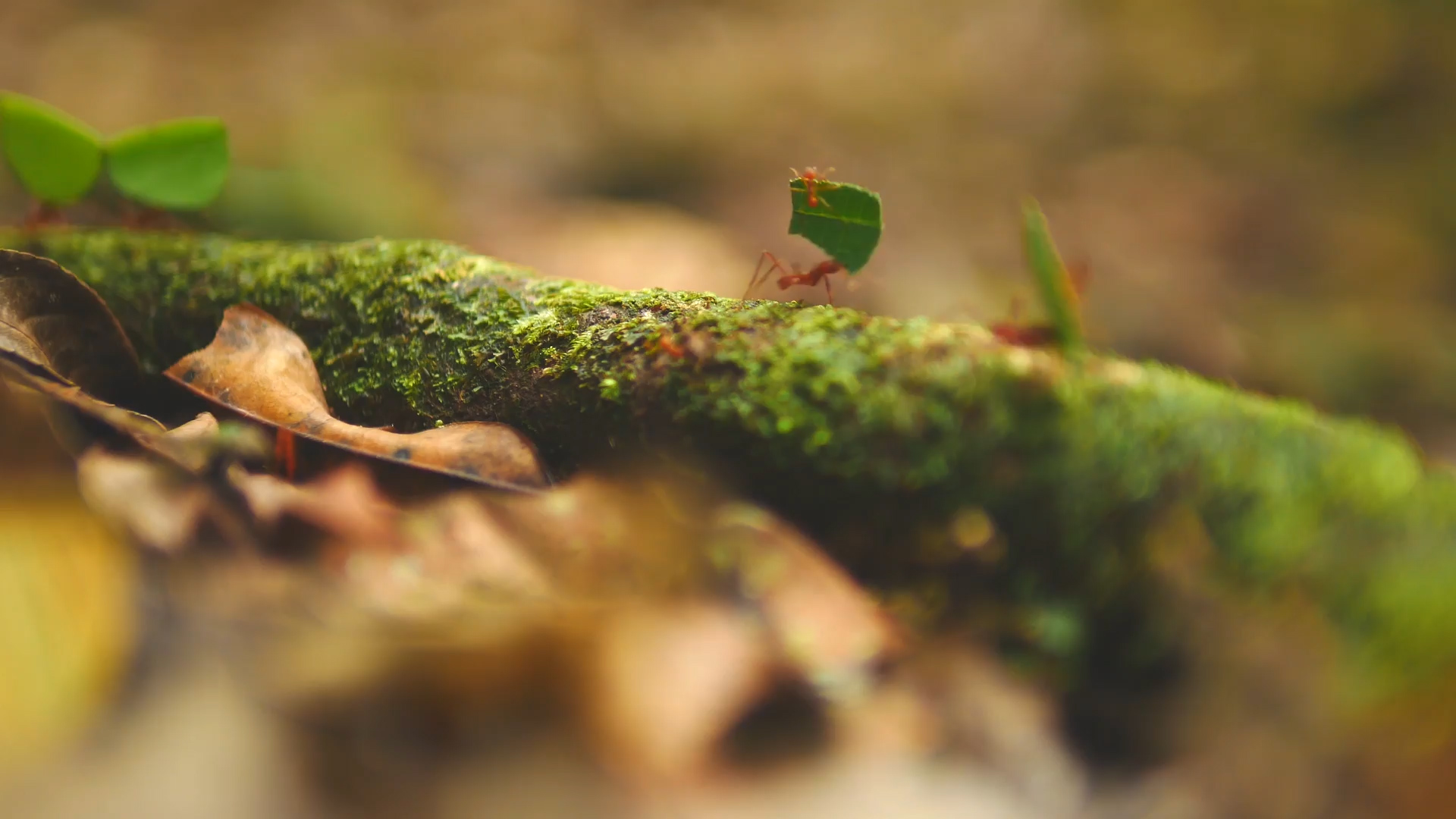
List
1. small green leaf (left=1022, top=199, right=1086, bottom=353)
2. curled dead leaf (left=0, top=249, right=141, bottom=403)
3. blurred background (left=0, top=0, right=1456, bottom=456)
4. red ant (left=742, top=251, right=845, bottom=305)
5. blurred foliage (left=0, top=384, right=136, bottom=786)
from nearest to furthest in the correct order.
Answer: blurred foliage (left=0, top=384, right=136, bottom=786) < small green leaf (left=1022, top=199, right=1086, bottom=353) < curled dead leaf (left=0, top=249, right=141, bottom=403) < red ant (left=742, top=251, right=845, bottom=305) < blurred background (left=0, top=0, right=1456, bottom=456)

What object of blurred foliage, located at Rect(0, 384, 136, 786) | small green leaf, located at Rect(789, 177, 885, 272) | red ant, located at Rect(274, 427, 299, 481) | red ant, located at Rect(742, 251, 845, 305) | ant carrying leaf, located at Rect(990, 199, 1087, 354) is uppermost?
red ant, located at Rect(742, 251, 845, 305)

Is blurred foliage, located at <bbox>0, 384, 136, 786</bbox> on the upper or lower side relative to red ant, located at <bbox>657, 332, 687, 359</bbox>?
lower

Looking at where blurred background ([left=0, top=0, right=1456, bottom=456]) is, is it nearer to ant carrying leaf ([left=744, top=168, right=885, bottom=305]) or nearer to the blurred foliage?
ant carrying leaf ([left=744, top=168, right=885, bottom=305])

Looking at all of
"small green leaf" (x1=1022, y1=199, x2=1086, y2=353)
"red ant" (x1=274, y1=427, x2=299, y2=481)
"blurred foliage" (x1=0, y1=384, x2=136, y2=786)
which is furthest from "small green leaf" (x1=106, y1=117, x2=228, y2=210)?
"small green leaf" (x1=1022, y1=199, x2=1086, y2=353)

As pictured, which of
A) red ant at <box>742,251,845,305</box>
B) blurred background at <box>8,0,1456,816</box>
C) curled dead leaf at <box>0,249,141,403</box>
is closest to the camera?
curled dead leaf at <box>0,249,141,403</box>

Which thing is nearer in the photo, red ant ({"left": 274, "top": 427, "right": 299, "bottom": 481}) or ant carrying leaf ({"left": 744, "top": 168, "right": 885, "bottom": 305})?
red ant ({"left": 274, "top": 427, "right": 299, "bottom": 481})

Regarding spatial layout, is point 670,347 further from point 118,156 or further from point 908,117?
point 908,117

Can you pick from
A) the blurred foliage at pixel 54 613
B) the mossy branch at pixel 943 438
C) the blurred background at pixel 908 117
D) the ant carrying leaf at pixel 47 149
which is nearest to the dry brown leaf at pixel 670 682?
the mossy branch at pixel 943 438
